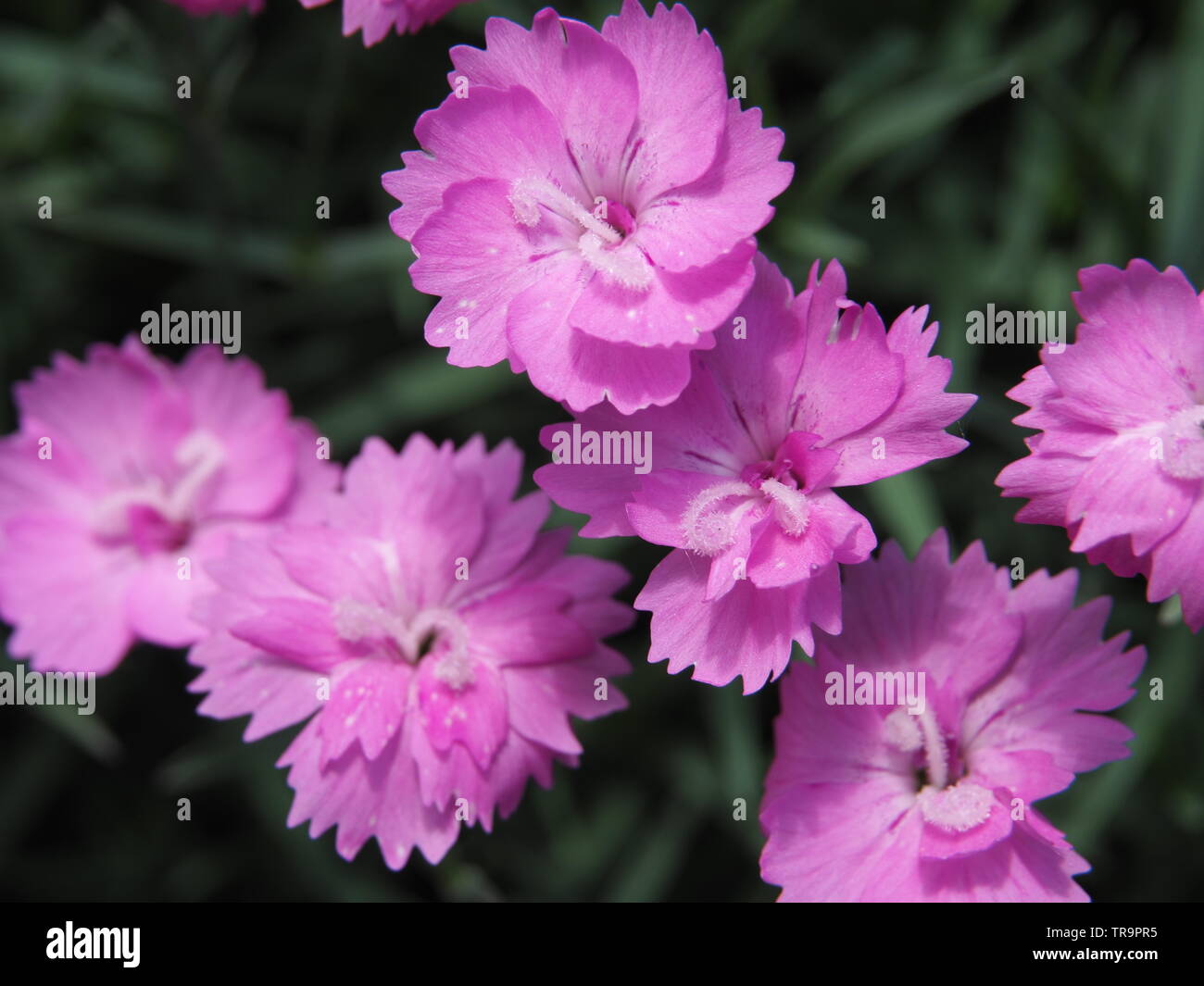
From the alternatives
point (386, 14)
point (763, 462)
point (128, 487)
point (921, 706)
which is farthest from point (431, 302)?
point (921, 706)

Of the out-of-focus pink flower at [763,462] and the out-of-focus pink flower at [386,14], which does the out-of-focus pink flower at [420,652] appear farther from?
the out-of-focus pink flower at [386,14]

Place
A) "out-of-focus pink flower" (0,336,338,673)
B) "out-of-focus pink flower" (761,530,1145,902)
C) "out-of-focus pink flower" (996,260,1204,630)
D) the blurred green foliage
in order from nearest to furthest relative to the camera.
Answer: "out-of-focus pink flower" (996,260,1204,630) → "out-of-focus pink flower" (761,530,1145,902) → "out-of-focus pink flower" (0,336,338,673) → the blurred green foliage

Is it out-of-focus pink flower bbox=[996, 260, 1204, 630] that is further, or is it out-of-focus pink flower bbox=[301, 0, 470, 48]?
out-of-focus pink flower bbox=[301, 0, 470, 48]

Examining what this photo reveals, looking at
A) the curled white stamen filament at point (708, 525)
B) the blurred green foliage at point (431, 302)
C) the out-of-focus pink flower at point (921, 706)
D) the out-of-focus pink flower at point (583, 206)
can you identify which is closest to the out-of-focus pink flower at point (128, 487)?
the blurred green foliage at point (431, 302)

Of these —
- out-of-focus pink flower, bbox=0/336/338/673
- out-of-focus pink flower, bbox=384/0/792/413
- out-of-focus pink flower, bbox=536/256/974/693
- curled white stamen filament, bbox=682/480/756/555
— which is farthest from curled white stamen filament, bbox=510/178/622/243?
out-of-focus pink flower, bbox=0/336/338/673

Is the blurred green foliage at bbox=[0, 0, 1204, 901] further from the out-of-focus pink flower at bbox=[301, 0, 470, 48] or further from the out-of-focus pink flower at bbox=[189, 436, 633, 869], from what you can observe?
the out-of-focus pink flower at bbox=[301, 0, 470, 48]

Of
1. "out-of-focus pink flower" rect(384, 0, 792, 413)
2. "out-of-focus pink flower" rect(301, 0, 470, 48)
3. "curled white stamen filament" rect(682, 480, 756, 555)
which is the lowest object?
"curled white stamen filament" rect(682, 480, 756, 555)

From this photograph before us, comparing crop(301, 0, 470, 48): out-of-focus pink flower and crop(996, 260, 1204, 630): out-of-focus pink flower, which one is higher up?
crop(301, 0, 470, 48): out-of-focus pink flower
